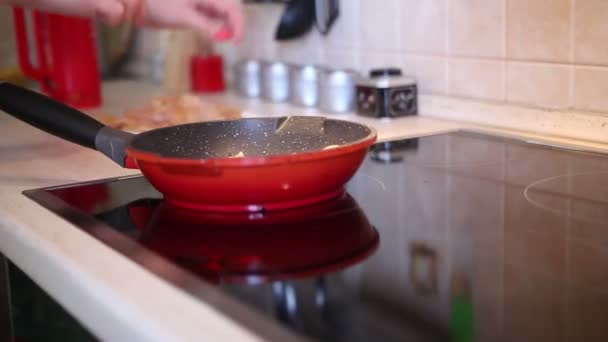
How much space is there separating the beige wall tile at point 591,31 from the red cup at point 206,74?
918 millimetres

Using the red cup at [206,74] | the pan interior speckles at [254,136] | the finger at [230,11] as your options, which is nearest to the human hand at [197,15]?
the finger at [230,11]

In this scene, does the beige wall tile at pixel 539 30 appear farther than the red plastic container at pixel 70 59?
No

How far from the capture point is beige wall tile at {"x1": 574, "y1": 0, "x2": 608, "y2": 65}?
0.94 meters

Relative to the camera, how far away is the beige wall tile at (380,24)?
1273mm

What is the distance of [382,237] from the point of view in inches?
25.5

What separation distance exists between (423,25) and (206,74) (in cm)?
64

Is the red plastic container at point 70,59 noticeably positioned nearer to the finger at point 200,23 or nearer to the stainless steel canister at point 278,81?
the stainless steel canister at point 278,81

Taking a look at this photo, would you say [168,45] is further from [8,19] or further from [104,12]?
[104,12]

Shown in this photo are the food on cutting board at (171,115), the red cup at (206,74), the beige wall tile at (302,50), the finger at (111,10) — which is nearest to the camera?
the finger at (111,10)

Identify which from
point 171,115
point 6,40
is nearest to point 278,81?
point 171,115

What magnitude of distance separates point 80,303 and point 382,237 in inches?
9.7

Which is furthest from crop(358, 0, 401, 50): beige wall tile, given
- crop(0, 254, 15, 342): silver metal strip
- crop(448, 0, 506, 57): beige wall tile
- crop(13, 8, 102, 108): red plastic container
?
crop(0, 254, 15, 342): silver metal strip

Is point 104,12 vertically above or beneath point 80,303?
above

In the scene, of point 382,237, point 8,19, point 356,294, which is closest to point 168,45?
point 8,19
